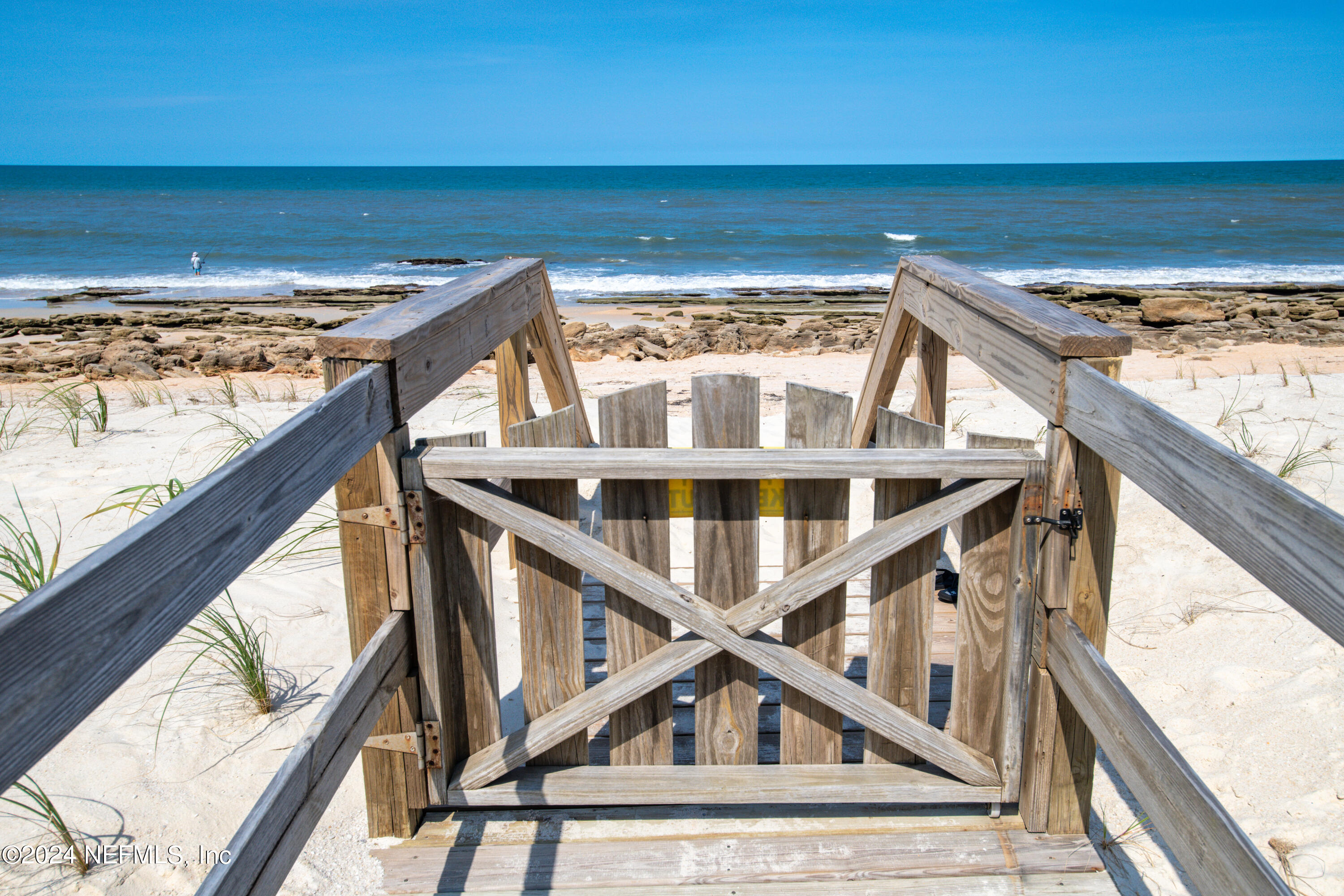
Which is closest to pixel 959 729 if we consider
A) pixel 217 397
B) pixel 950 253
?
pixel 217 397

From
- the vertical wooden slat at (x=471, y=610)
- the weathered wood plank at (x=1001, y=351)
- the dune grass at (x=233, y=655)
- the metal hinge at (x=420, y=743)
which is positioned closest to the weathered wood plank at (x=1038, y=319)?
the weathered wood plank at (x=1001, y=351)

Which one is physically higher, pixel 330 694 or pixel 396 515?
pixel 396 515

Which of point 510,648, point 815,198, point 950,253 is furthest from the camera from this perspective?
point 815,198

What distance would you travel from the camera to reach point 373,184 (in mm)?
82000

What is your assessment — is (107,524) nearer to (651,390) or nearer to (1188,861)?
(651,390)

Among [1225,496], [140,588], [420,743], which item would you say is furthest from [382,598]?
[1225,496]

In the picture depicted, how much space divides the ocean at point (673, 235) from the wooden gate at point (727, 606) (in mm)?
16061

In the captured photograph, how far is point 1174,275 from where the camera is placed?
22.0 metres

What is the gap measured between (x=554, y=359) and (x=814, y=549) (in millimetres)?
2432

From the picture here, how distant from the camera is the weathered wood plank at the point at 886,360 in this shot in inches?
152

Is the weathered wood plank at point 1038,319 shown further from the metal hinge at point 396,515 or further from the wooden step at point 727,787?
the metal hinge at point 396,515

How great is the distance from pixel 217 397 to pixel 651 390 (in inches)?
256

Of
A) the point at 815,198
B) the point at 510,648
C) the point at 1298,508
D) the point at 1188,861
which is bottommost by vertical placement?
the point at 510,648

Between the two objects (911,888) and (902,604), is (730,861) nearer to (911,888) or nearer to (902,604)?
(911,888)
